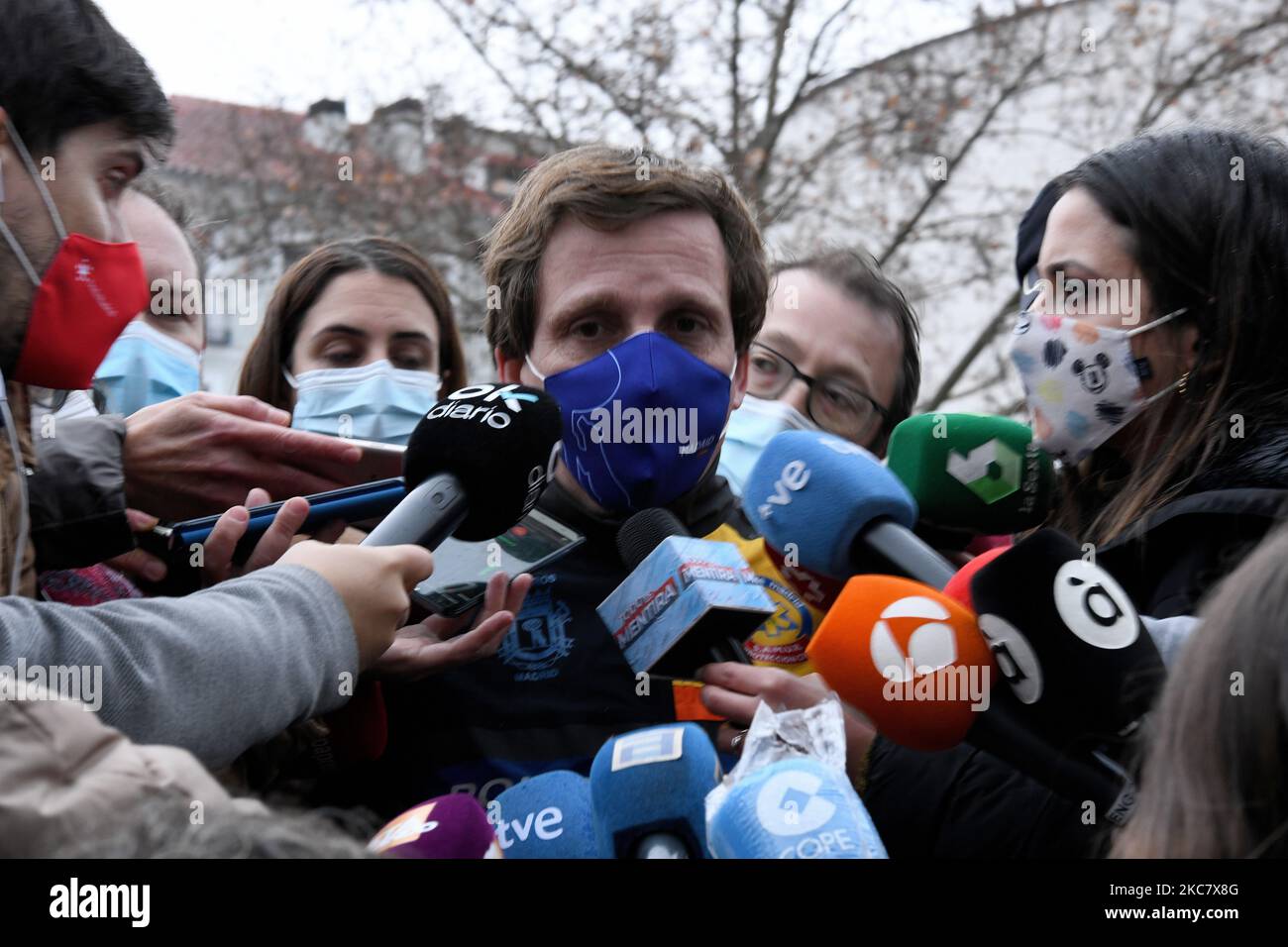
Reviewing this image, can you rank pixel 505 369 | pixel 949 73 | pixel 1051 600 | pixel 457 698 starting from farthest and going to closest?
pixel 949 73, pixel 505 369, pixel 457 698, pixel 1051 600

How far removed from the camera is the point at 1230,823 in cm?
105

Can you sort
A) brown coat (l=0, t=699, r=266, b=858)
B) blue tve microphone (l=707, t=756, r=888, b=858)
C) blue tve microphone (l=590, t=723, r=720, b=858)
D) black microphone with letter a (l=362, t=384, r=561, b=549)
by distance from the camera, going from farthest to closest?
1. black microphone with letter a (l=362, t=384, r=561, b=549)
2. blue tve microphone (l=590, t=723, r=720, b=858)
3. blue tve microphone (l=707, t=756, r=888, b=858)
4. brown coat (l=0, t=699, r=266, b=858)

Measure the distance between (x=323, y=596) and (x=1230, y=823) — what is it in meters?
1.06

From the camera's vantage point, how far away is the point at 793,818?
1.21 m

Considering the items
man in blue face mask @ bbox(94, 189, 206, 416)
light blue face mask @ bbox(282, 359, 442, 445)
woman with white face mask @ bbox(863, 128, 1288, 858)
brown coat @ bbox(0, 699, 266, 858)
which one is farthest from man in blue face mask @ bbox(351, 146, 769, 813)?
man in blue face mask @ bbox(94, 189, 206, 416)

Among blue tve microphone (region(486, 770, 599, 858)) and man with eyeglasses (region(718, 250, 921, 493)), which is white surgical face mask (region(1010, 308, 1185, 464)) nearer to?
man with eyeglasses (region(718, 250, 921, 493))

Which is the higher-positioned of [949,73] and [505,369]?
[949,73]

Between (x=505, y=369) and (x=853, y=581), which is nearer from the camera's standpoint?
(x=853, y=581)

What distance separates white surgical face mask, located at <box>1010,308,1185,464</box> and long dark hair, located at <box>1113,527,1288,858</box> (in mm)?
1192

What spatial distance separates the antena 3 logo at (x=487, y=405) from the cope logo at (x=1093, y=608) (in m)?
0.76

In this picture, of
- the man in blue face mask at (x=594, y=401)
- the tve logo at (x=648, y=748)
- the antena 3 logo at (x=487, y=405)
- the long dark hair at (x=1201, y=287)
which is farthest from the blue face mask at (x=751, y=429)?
the tve logo at (x=648, y=748)

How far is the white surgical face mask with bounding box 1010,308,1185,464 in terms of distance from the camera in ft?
7.50
